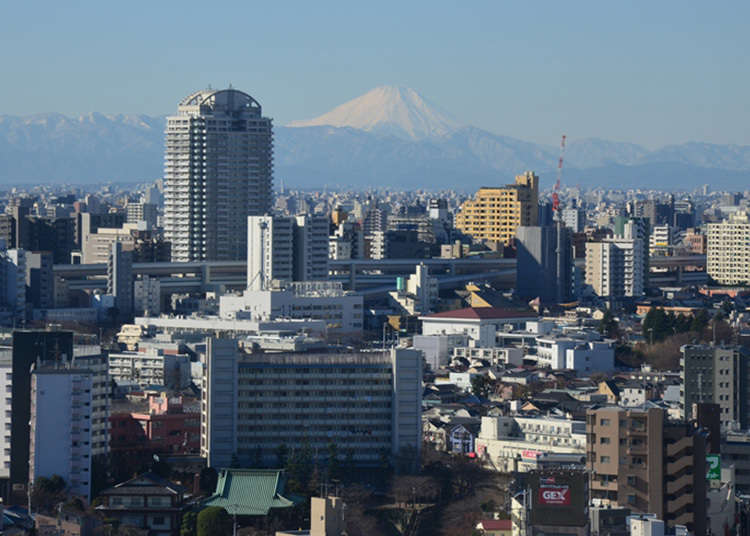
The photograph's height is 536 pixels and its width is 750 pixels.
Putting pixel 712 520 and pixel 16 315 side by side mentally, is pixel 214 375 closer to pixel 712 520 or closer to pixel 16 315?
pixel 712 520

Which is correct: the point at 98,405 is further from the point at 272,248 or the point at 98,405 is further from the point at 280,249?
the point at 280,249

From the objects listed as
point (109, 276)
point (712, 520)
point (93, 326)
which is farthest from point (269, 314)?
point (712, 520)

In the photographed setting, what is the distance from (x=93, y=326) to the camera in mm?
50781

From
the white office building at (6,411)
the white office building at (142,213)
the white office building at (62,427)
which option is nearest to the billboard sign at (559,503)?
the white office building at (62,427)

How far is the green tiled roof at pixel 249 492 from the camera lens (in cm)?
2419

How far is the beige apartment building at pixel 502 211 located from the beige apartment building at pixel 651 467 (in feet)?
171

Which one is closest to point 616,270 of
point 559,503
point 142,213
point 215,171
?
point 215,171

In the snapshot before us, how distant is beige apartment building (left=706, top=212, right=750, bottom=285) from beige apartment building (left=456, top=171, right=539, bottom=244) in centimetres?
674

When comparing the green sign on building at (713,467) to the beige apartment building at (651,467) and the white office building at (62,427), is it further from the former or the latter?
the white office building at (62,427)

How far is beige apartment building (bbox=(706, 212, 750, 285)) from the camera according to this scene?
69938 millimetres

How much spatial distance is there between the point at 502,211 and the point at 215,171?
1631 centimetres

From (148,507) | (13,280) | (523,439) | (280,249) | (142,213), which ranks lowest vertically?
(148,507)

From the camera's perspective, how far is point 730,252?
7075 cm

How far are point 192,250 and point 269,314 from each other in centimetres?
1594
